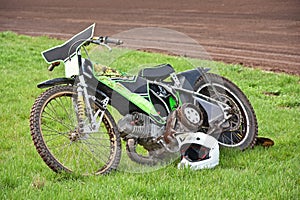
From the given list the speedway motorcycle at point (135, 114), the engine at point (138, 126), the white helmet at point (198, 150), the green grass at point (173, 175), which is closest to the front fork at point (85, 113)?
the speedway motorcycle at point (135, 114)

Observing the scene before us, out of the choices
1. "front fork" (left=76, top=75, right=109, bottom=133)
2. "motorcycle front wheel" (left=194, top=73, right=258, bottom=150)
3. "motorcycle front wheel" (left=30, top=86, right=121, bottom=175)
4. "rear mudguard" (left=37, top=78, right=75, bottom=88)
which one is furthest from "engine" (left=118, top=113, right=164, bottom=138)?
"motorcycle front wheel" (left=194, top=73, right=258, bottom=150)

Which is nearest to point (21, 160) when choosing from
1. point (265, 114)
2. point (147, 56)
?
point (265, 114)

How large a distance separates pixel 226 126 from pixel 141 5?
2570 cm

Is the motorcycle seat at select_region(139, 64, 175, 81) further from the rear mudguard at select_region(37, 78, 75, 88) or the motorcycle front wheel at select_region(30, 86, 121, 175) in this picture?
the rear mudguard at select_region(37, 78, 75, 88)

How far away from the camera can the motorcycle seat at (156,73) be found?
18.8 ft

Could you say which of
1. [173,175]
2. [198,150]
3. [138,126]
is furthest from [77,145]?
[198,150]

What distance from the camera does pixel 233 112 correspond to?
606 centimetres

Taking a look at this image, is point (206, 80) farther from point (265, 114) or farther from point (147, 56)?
point (147, 56)

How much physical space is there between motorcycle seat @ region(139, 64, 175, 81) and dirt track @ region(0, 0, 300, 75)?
21.6 ft

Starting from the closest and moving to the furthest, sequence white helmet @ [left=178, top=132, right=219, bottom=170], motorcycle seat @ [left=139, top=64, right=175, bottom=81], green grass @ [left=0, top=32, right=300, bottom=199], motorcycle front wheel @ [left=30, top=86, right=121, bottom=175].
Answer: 1. green grass @ [left=0, top=32, right=300, bottom=199]
2. motorcycle front wheel @ [left=30, top=86, right=121, bottom=175]
3. white helmet @ [left=178, top=132, right=219, bottom=170]
4. motorcycle seat @ [left=139, top=64, right=175, bottom=81]

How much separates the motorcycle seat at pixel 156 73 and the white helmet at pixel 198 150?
2.32 feet

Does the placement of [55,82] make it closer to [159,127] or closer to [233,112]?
[159,127]

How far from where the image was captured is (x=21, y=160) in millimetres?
5492

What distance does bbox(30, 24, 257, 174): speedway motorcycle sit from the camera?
5.18m
